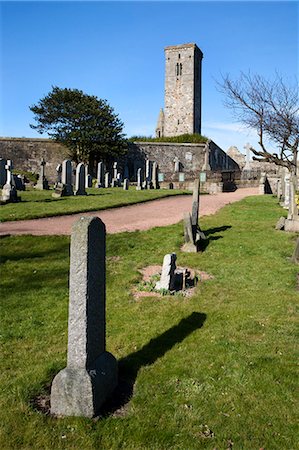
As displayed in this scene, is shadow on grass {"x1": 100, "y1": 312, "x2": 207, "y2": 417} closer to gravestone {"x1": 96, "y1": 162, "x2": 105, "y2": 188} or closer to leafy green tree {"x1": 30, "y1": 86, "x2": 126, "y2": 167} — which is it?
gravestone {"x1": 96, "y1": 162, "x2": 105, "y2": 188}

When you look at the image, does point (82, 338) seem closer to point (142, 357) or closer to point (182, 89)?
point (142, 357)

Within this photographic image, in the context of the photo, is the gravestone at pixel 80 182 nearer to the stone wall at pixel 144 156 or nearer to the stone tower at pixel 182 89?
the stone wall at pixel 144 156

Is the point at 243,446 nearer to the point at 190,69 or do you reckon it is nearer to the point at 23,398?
the point at 23,398

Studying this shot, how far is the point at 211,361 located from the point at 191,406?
905 mm

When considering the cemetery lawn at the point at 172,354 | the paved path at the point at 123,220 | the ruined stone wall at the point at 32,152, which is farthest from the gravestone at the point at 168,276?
Answer: the ruined stone wall at the point at 32,152

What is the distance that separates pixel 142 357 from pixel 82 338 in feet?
4.58

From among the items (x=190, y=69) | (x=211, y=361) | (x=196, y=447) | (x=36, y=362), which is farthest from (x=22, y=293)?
(x=190, y=69)

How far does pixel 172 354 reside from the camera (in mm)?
4746

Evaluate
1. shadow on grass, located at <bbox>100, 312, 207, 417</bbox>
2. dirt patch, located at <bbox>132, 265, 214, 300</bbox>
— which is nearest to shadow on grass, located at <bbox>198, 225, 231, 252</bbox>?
dirt patch, located at <bbox>132, 265, 214, 300</bbox>

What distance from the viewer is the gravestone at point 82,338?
140 inches

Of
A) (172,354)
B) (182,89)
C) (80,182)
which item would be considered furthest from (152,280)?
(182,89)

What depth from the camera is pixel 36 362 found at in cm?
458

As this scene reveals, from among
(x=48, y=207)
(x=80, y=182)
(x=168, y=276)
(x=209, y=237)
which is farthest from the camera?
(x=80, y=182)

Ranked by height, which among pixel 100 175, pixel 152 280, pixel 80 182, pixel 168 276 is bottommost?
pixel 152 280
